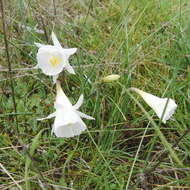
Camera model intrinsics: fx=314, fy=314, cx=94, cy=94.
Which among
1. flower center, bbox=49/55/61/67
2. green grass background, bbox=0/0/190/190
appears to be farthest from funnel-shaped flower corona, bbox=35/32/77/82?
green grass background, bbox=0/0/190/190

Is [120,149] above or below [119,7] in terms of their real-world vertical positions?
below

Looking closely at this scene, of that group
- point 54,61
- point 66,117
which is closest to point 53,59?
point 54,61

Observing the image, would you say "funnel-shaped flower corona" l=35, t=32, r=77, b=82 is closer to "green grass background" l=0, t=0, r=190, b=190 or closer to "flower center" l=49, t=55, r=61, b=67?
"flower center" l=49, t=55, r=61, b=67

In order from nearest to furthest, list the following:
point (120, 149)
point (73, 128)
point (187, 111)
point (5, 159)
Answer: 1. point (73, 128)
2. point (5, 159)
3. point (120, 149)
4. point (187, 111)

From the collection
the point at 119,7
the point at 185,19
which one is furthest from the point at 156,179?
the point at 119,7

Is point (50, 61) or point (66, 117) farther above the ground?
point (50, 61)

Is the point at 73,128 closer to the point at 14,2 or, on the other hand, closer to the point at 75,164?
the point at 75,164

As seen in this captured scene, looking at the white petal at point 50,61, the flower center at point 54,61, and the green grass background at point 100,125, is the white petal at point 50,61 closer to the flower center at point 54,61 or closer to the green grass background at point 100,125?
the flower center at point 54,61

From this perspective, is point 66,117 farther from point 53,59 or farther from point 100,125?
point 100,125

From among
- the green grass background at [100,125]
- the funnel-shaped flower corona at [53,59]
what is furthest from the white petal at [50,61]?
the green grass background at [100,125]
